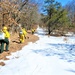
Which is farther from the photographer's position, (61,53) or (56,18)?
(56,18)

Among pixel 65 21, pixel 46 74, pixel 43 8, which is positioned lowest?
pixel 46 74

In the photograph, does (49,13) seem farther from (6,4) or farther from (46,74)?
(46,74)

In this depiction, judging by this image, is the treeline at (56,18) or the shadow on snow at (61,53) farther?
the treeline at (56,18)

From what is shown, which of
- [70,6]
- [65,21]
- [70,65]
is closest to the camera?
[70,65]

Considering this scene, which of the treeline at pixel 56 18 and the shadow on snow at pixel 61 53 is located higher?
the treeline at pixel 56 18

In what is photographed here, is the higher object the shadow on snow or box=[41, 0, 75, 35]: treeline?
box=[41, 0, 75, 35]: treeline

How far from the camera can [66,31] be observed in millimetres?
43062

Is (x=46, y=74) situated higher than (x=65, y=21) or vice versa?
(x=65, y=21)

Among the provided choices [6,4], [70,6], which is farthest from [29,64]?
[70,6]

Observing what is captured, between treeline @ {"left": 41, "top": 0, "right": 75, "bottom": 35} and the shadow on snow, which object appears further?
treeline @ {"left": 41, "top": 0, "right": 75, "bottom": 35}

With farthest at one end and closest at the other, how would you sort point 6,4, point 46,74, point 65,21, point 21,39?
point 65,21
point 21,39
point 6,4
point 46,74

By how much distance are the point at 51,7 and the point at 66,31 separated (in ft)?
19.7

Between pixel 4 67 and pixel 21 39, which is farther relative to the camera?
pixel 21 39

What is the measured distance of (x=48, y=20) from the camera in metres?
44.1
